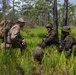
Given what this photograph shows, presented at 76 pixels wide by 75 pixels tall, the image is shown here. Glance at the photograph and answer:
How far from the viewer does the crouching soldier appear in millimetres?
7047

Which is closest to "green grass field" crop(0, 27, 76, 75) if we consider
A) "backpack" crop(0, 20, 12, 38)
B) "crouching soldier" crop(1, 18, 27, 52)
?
"crouching soldier" crop(1, 18, 27, 52)

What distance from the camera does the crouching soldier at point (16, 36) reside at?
705cm

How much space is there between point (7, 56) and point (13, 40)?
1248mm

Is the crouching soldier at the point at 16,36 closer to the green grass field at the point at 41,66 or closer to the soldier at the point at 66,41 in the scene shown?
the green grass field at the point at 41,66

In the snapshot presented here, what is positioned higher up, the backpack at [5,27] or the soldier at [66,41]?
the backpack at [5,27]

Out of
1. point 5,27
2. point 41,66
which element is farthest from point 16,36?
point 41,66

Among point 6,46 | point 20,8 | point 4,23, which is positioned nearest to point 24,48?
point 6,46

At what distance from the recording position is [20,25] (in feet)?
23.7

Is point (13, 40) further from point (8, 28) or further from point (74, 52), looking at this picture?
point (74, 52)

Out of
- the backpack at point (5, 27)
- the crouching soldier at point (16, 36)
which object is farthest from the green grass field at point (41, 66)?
the backpack at point (5, 27)

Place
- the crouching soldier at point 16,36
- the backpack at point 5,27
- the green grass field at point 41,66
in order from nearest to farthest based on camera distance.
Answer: the green grass field at point 41,66, the crouching soldier at point 16,36, the backpack at point 5,27

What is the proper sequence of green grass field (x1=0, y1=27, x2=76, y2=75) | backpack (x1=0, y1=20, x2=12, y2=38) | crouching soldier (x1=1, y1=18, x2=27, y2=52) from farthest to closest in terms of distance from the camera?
backpack (x1=0, y1=20, x2=12, y2=38)
crouching soldier (x1=1, y1=18, x2=27, y2=52)
green grass field (x1=0, y1=27, x2=76, y2=75)

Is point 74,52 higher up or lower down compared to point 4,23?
lower down

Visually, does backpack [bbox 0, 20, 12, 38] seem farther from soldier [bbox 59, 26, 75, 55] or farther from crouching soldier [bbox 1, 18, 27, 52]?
soldier [bbox 59, 26, 75, 55]
